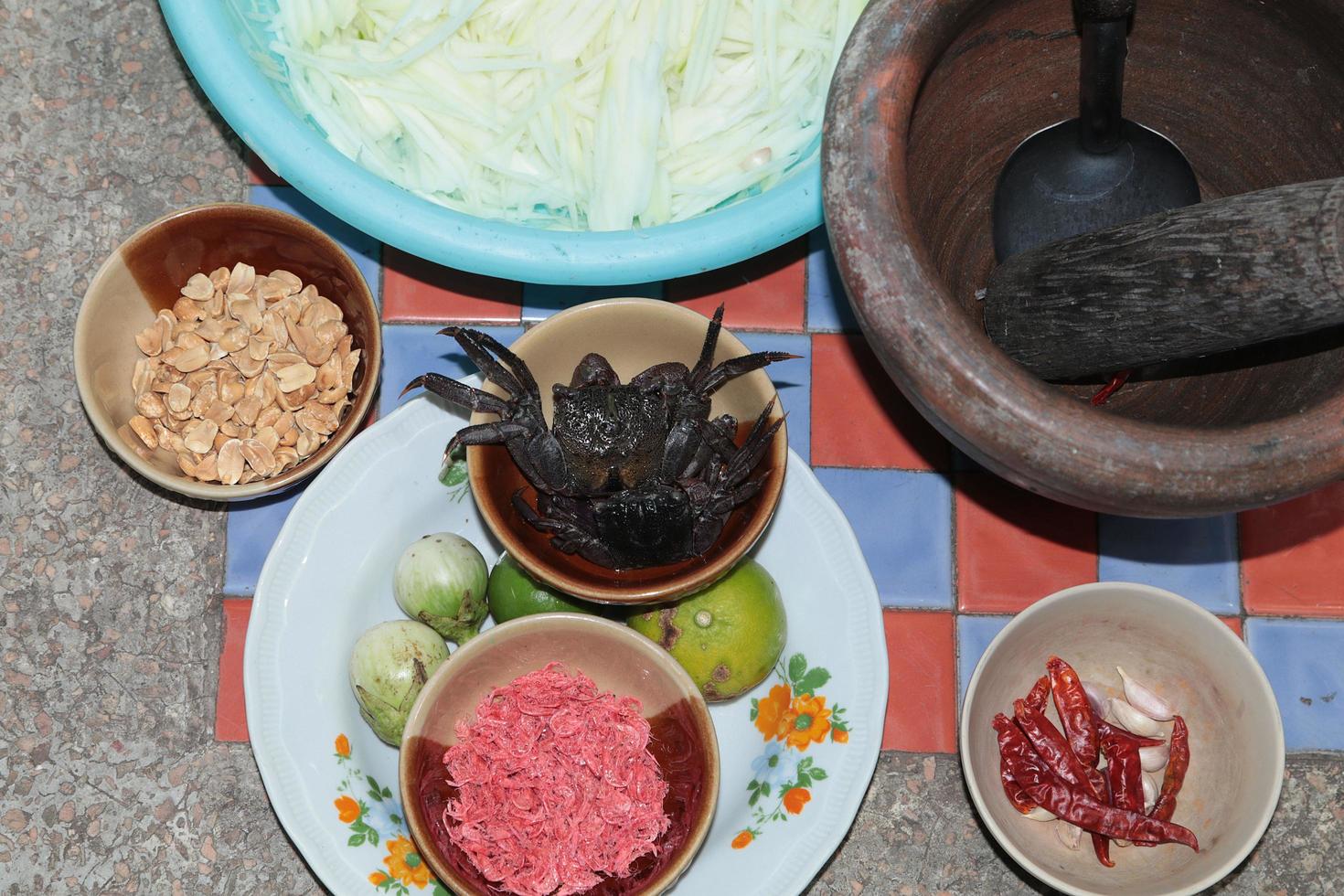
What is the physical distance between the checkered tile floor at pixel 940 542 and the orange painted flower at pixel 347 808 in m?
0.22

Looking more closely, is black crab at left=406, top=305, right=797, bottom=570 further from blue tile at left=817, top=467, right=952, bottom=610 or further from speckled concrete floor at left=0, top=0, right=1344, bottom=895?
speckled concrete floor at left=0, top=0, right=1344, bottom=895

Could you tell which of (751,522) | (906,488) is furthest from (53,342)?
(906,488)

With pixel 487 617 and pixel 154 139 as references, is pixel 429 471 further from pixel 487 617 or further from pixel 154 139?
pixel 154 139

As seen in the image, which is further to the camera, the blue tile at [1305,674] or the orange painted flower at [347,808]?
the blue tile at [1305,674]

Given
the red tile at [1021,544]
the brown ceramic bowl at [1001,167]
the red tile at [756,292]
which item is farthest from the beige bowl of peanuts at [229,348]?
the red tile at [1021,544]

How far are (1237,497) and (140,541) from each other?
133cm

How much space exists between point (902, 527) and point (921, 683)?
8.0 inches

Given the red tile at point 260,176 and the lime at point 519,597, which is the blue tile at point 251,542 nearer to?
the lime at point 519,597

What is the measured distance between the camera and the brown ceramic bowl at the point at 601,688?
1.33m

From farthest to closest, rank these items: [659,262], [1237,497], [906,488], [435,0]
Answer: [906,488]
[435,0]
[659,262]
[1237,497]

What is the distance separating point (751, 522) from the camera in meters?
1.35

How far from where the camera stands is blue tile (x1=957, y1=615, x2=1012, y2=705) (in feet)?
5.14

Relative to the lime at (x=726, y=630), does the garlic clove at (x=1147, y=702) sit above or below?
below

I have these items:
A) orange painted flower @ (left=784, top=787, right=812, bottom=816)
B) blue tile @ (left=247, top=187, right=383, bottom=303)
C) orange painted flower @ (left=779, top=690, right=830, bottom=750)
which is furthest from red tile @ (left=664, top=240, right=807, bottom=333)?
orange painted flower @ (left=784, top=787, right=812, bottom=816)
